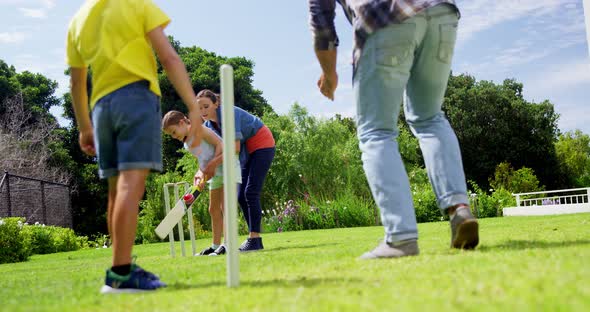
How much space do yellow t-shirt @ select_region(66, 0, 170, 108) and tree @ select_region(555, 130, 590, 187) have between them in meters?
38.5

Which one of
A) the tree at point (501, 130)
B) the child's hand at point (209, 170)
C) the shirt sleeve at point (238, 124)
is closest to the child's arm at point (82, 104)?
the child's hand at point (209, 170)

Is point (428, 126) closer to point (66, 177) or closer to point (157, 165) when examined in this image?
point (157, 165)

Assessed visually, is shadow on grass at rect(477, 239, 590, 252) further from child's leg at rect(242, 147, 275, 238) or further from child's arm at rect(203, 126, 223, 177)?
child's leg at rect(242, 147, 275, 238)

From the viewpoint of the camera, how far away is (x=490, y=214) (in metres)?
17.8

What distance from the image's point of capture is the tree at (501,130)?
36062mm

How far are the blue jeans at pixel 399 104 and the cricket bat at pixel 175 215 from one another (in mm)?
2367

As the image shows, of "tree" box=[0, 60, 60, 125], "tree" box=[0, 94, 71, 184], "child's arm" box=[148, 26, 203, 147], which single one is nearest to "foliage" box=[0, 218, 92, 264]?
"child's arm" box=[148, 26, 203, 147]

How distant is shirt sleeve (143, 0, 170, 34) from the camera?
293 centimetres

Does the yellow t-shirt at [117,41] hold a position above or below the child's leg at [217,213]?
above

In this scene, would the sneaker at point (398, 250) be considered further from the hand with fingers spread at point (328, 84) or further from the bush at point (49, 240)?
the bush at point (49, 240)

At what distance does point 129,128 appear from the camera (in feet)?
9.14

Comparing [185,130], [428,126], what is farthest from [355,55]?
[185,130]

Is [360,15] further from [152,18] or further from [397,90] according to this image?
[152,18]

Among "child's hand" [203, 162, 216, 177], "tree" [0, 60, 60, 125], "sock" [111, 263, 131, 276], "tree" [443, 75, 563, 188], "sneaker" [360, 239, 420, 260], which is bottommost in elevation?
"sneaker" [360, 239, 420, 260]
